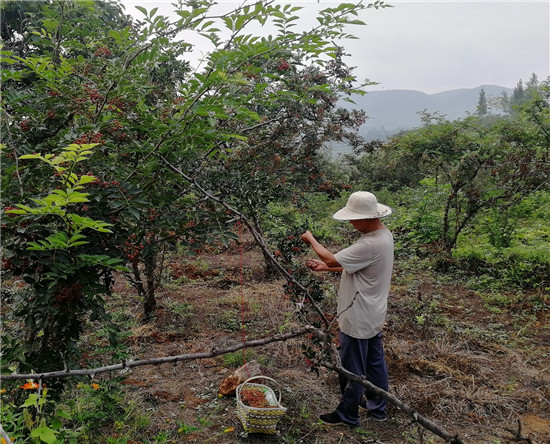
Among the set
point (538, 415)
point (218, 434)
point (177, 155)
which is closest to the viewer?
point (177, 155)

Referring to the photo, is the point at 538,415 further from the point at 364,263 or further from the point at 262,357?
the point at 262,357

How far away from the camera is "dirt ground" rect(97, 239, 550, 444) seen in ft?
9.77

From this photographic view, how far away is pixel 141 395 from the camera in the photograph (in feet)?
10.8

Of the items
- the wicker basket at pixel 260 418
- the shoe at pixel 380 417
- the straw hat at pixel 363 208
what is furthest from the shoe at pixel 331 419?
the straw hat at pixel 363 208

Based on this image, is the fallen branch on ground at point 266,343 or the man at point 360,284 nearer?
the fallen branch on ground at point 266,343

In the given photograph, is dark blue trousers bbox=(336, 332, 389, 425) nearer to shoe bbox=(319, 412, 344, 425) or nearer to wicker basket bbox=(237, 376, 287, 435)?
shoe bbox=(319, 412, 344, 425)

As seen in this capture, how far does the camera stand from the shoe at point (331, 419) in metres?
3.00

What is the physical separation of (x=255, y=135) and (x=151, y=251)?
10.8 ft

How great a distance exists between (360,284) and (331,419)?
3.38 feet

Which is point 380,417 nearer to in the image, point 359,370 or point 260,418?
point 359,370

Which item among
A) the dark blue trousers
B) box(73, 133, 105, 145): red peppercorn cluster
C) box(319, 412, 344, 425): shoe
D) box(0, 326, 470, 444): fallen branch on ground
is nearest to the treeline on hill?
box(73, 133, 105, 145): red peppercorn cluster

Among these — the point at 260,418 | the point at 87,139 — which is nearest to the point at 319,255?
the point at 260,418

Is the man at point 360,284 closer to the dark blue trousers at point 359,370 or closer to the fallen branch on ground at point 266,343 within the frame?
the dark blue trousers at point 359,370

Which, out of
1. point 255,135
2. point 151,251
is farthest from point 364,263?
point 255,135
